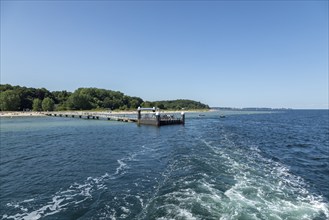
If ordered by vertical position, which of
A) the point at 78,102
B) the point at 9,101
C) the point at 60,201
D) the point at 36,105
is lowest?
the point at 60,201

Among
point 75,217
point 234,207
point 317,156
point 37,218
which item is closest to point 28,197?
point 37,218

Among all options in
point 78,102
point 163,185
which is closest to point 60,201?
point 163,185

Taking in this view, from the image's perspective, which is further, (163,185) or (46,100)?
(46,100)

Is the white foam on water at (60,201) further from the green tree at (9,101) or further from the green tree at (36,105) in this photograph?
the green tree at (36,105)

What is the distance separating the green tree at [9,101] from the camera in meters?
127

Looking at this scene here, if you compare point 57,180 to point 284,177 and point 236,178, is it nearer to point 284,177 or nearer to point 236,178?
point 236,178

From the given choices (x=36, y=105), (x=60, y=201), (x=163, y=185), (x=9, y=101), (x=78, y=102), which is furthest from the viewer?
(x=78, y=102)

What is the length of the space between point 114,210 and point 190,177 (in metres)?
7.06

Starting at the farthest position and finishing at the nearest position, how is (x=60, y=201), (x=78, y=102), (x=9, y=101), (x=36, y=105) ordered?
1. (x=78, y=102)
2. (x=36, y=105)
3. (x=9, y=101)
4. (x=60, y=201)

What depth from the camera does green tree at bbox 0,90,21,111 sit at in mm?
127375

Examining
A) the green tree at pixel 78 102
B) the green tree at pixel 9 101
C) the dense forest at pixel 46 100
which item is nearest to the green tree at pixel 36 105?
the dense forest at pixel 46 100

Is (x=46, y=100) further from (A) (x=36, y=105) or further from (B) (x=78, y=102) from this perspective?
(B) (x=78, y=102)

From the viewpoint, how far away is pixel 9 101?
12862 cm

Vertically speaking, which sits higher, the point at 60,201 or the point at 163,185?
the point at 163,185
